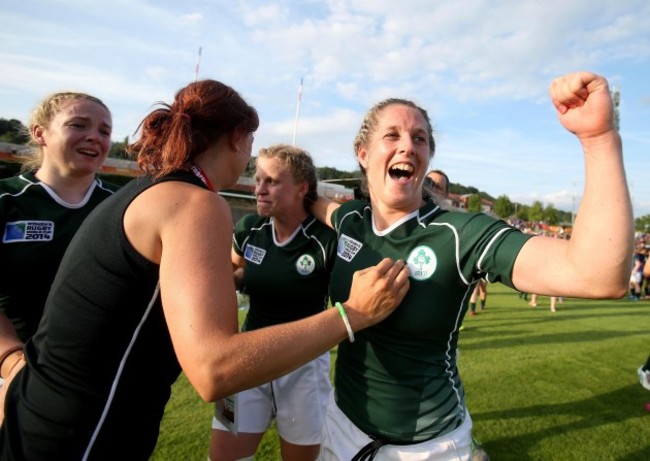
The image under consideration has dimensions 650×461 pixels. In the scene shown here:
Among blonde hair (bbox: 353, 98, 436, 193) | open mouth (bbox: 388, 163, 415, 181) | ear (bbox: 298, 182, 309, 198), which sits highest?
blonde hair (bbox: 353, 98, 436, 193)

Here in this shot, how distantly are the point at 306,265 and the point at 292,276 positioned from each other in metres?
0.12

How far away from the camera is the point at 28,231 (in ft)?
7.88

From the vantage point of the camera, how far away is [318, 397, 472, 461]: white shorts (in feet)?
5.98

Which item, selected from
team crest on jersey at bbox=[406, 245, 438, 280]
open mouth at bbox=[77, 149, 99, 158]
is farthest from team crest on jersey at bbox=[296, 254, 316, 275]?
open mouth at bbox=[77, 149, 99, 158]

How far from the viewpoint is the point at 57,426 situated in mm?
1373

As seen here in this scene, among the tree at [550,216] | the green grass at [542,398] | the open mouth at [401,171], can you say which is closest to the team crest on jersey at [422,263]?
the open mouth at [401,171]

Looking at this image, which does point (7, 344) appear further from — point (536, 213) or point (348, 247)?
point (536, 213)

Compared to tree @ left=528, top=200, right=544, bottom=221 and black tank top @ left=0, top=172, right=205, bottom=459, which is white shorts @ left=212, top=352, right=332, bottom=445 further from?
tree @ left=528, top=200, right=544, bottom=221

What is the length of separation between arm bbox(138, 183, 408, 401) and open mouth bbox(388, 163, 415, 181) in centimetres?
100

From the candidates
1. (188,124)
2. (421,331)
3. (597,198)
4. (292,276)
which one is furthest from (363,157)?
(597,198)

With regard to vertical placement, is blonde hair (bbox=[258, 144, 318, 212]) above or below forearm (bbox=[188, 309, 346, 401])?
above

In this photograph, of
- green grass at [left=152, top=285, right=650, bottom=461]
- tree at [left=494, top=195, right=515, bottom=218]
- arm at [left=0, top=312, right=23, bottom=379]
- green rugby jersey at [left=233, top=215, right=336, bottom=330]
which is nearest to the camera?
arm at [left=0, top=312, right=23, bottom=379]

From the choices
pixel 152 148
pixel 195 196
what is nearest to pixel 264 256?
pixel 152 148

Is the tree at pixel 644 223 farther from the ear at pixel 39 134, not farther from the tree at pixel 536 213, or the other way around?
the ear at pixel 39 134
